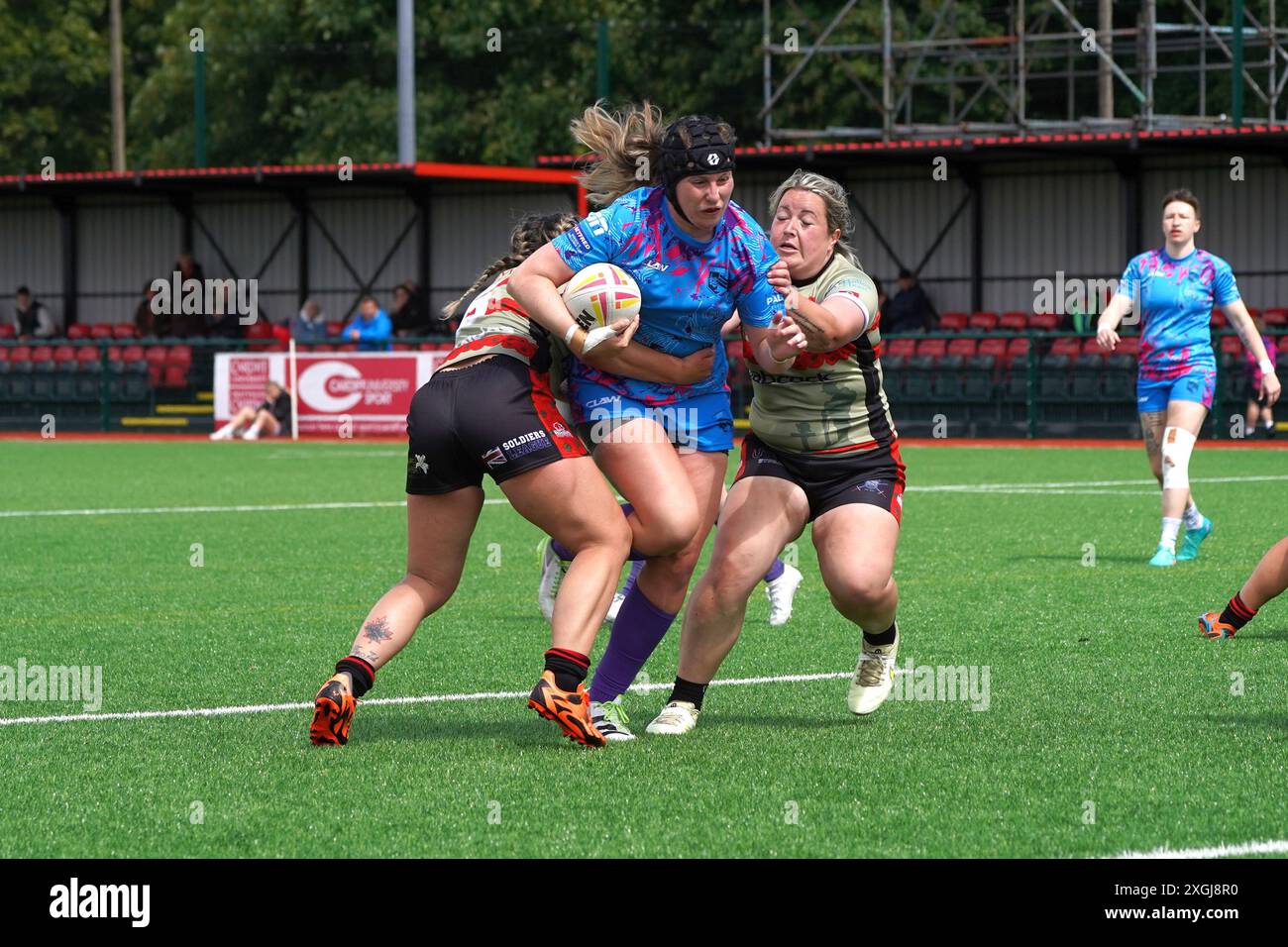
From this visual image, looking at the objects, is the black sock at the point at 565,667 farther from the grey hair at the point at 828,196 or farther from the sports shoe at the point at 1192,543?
the sports shoe at the point at 1192,543

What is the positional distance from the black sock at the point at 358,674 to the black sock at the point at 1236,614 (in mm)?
3612

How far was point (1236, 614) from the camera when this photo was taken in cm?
839

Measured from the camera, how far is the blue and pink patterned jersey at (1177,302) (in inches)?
472

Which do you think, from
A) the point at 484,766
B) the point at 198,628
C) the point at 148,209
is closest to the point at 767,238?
the point at 484,766

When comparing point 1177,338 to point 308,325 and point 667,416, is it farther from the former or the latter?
point 308,325

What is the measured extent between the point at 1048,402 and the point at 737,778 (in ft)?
73.9

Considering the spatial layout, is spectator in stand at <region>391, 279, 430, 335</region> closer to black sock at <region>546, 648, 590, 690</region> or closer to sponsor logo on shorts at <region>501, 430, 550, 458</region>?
sponsor logo on shorts at <region>501, 430, 550, 458</region>

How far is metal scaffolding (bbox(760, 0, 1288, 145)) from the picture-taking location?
1150 inches

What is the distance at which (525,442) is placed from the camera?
646cm

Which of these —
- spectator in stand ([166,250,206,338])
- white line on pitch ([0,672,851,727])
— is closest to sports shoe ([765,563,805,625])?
white line on pitch ([0,672,851,727])

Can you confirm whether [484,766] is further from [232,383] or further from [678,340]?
[232,383]

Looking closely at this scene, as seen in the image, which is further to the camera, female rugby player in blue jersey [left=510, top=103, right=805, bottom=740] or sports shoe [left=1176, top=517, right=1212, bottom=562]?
sports shoe [left=1176, top=517, right=1212, bottom=562]

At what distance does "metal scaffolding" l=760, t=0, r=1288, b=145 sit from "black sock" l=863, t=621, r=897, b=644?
858 inches

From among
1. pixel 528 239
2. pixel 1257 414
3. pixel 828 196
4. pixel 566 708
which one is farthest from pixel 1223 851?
pixel 1257 414
